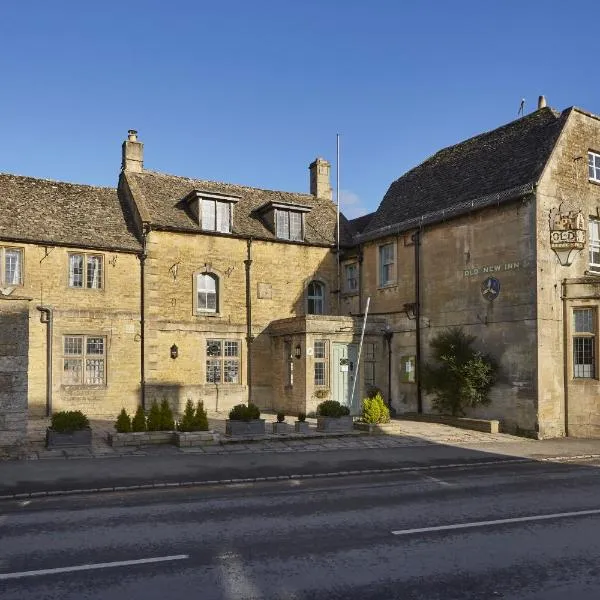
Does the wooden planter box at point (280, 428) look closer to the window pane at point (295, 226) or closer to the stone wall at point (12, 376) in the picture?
the stone wall at point (12, 376)

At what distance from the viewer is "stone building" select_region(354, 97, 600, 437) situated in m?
21.5

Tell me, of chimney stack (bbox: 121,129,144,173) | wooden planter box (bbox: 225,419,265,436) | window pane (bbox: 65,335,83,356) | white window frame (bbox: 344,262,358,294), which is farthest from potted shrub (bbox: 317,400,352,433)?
chimney stack (bbox: 121,129,144,173)

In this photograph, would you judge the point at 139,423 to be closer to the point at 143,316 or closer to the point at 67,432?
the point at 67,432

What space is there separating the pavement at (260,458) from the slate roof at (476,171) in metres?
8.77

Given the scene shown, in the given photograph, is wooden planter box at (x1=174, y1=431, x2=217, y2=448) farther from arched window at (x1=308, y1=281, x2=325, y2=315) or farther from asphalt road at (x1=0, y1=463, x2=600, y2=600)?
arched window at (x1=308, y1=281, x2=325, y2=315)

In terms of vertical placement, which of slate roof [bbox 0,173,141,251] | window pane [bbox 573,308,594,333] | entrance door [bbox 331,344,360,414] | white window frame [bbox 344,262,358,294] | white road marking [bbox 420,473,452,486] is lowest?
white road marking [bbox 420,473,452,486]

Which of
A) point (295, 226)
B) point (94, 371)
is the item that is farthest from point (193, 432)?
point (295, 226)

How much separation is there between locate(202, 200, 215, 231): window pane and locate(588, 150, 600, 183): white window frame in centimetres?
1511

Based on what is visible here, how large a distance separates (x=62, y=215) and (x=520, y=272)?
58.5ft

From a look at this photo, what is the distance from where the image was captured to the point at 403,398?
26.5 metres

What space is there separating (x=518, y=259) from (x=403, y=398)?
25.8 feet

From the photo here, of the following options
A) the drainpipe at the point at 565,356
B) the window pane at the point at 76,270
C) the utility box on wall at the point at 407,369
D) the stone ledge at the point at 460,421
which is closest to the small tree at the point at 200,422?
the window pane at the point at 76,270

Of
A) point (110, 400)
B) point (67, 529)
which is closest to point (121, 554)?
point (67, 529)

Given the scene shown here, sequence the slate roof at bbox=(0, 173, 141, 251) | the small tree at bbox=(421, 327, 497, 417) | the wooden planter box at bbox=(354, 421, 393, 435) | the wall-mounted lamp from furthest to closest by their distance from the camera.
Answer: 1. the wall-mounted lamp
2. the slate roof at bbox=(0, 173, 141, 251)
3. the small tree at bbox=(421, 327, 497, 417)
4. the wooden planter box at bbox=(354, 421, 393, 435)
